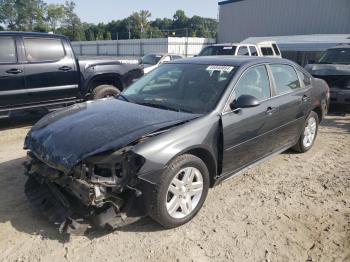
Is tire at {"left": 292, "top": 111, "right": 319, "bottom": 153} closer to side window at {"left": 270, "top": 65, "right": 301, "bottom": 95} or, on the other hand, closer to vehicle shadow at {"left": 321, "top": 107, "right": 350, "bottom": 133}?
side window at {"left": 270, "top": 65, "right": 301, "bottom": 95}

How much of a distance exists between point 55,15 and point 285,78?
271ft

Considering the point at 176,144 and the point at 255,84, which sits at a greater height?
the point at 255,84

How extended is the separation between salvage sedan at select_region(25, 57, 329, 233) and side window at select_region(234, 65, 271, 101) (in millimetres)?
13

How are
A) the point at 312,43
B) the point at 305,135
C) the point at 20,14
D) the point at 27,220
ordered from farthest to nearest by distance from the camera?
the point at 20,14, the point at 312,43, the point at 305,135, the point at 27,220

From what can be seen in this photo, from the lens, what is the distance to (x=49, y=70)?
7.05 meters

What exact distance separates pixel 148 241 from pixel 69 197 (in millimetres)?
857

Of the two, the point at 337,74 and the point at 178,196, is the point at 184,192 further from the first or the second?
the point at 337,74

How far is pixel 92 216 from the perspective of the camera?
309 centimetres

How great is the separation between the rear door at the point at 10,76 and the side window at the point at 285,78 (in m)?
4.71

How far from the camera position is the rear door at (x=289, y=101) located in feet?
15.6

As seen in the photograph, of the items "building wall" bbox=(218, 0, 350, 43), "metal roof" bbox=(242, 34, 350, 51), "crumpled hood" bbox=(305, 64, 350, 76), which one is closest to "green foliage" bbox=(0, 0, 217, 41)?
"building wall" bbox=(218, 0, 350, 43)

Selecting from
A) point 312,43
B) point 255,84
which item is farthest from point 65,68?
point 312,43

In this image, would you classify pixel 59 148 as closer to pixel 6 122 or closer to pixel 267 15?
pixel 6 122

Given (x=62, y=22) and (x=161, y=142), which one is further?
(x=62, y=22)
